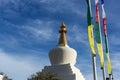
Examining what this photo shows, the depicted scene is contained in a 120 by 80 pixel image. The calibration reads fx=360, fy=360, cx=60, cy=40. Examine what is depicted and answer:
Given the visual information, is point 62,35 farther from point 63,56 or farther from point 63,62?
point 63,62

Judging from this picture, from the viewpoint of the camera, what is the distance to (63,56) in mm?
49500

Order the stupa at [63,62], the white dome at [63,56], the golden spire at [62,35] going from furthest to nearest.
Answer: the golden spire at [62,35], the white dome at [63,56], the stupa at [63,62]

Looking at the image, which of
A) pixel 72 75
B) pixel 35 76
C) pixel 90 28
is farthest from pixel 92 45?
pixel 72 75

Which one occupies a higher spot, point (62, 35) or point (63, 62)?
point (62, 35)

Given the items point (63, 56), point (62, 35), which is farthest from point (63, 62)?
point (62, 35)

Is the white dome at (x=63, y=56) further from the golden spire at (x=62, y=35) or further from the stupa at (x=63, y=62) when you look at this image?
the golden spire at (x=62, y=35)

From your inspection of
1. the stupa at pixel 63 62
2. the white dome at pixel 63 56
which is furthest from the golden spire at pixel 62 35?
the white dome at pixel 63 56

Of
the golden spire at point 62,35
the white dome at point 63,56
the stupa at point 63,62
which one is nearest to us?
the stupa at point 63,62

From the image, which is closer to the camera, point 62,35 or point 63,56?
point 63,56

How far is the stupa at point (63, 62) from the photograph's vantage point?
46.6m

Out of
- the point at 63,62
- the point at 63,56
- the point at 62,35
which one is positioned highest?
the point at 62,35

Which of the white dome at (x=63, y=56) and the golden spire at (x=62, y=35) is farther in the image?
the golden spire at (x=62, y=35)

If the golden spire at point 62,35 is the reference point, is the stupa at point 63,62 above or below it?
below

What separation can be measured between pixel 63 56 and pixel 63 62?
0.82 m
